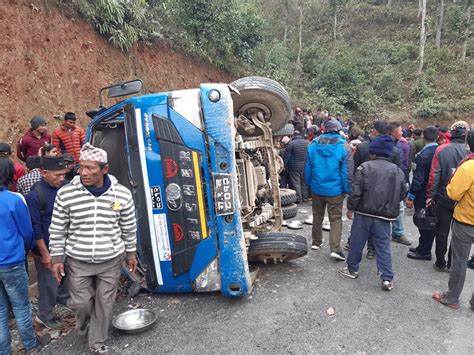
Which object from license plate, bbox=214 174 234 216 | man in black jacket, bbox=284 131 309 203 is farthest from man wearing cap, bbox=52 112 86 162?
man in black jacket, bbox=284 131 309 203

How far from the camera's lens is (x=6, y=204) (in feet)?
8.99

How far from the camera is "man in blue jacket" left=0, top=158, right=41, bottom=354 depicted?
2746 millimetres

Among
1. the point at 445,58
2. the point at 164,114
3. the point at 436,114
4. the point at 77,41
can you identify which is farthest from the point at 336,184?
the point at 445,58

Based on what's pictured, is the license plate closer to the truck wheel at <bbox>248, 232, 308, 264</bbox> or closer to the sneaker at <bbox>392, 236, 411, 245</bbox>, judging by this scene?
the truck wheel at <bbox>248, 232, 308, 264</bbox>

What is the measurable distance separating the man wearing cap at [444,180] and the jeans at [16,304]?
15.4 feet

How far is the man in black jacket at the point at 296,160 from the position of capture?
24.7 ft

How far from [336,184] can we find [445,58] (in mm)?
27052

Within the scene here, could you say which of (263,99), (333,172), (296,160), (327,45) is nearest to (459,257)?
(333,172)

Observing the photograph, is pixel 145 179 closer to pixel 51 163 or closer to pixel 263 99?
pixel 51 163

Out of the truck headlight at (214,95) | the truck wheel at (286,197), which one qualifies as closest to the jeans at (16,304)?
the truck headlight at (214,95)

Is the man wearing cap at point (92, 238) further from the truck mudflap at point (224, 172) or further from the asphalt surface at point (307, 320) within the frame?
the truck mudflap at point (224, 172)

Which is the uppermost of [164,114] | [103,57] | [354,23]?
[354,23]

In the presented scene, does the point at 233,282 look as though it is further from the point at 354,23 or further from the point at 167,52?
the point at 354,23

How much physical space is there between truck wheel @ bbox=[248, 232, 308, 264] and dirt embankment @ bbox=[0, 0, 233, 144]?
4621 mm
